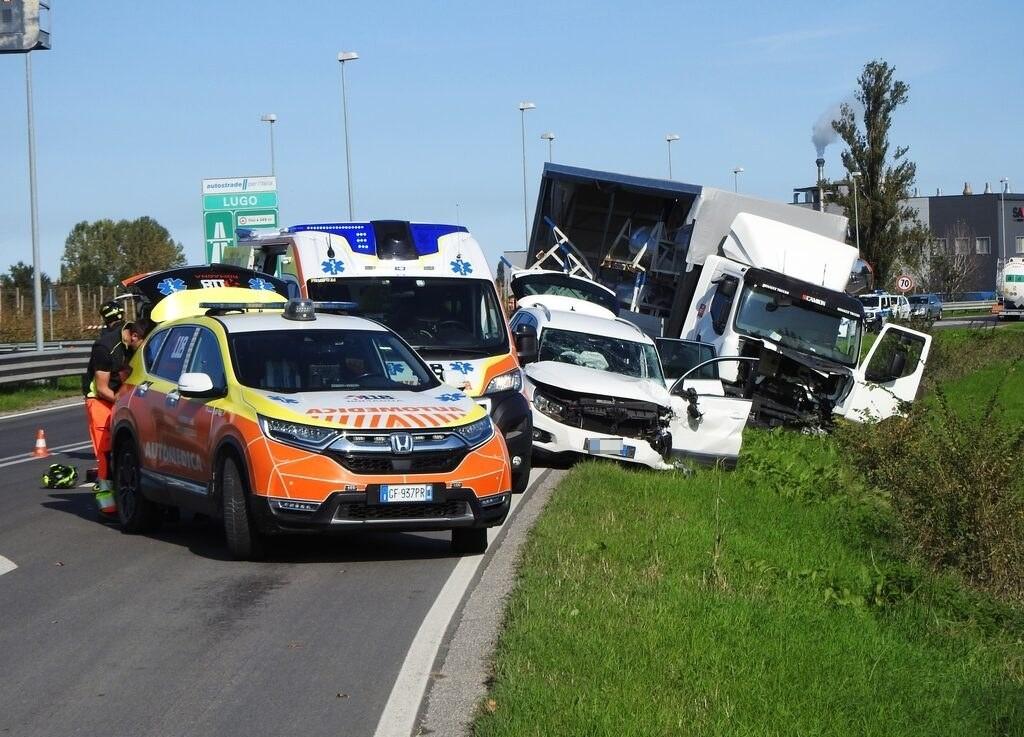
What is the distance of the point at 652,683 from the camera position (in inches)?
262

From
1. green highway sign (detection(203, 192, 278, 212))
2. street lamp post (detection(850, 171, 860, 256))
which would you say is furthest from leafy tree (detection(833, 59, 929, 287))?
green highway sign (detection(203, 192, 278, 212))

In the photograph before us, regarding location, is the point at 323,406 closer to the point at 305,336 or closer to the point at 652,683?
the point at 305,336

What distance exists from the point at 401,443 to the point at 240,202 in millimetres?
30970

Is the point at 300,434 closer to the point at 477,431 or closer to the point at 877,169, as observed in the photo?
the point at 477,431

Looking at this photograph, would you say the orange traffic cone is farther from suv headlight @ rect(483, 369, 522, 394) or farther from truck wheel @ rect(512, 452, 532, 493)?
suv headlight @ rect(483, 369, 522, 394)

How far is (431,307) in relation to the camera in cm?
1529

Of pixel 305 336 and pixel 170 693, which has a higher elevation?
pixel 305 336

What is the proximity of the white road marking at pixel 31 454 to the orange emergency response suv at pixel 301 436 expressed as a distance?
676 cm

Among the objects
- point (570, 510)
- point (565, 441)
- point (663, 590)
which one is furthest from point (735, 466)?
point (663, 590)

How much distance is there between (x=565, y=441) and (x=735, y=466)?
2.14 metres

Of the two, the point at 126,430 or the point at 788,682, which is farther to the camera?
the point at 126,430

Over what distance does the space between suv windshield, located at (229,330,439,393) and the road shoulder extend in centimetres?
152

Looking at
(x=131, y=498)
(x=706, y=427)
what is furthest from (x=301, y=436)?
(x=706, y=427)

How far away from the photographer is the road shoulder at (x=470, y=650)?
6.46m
